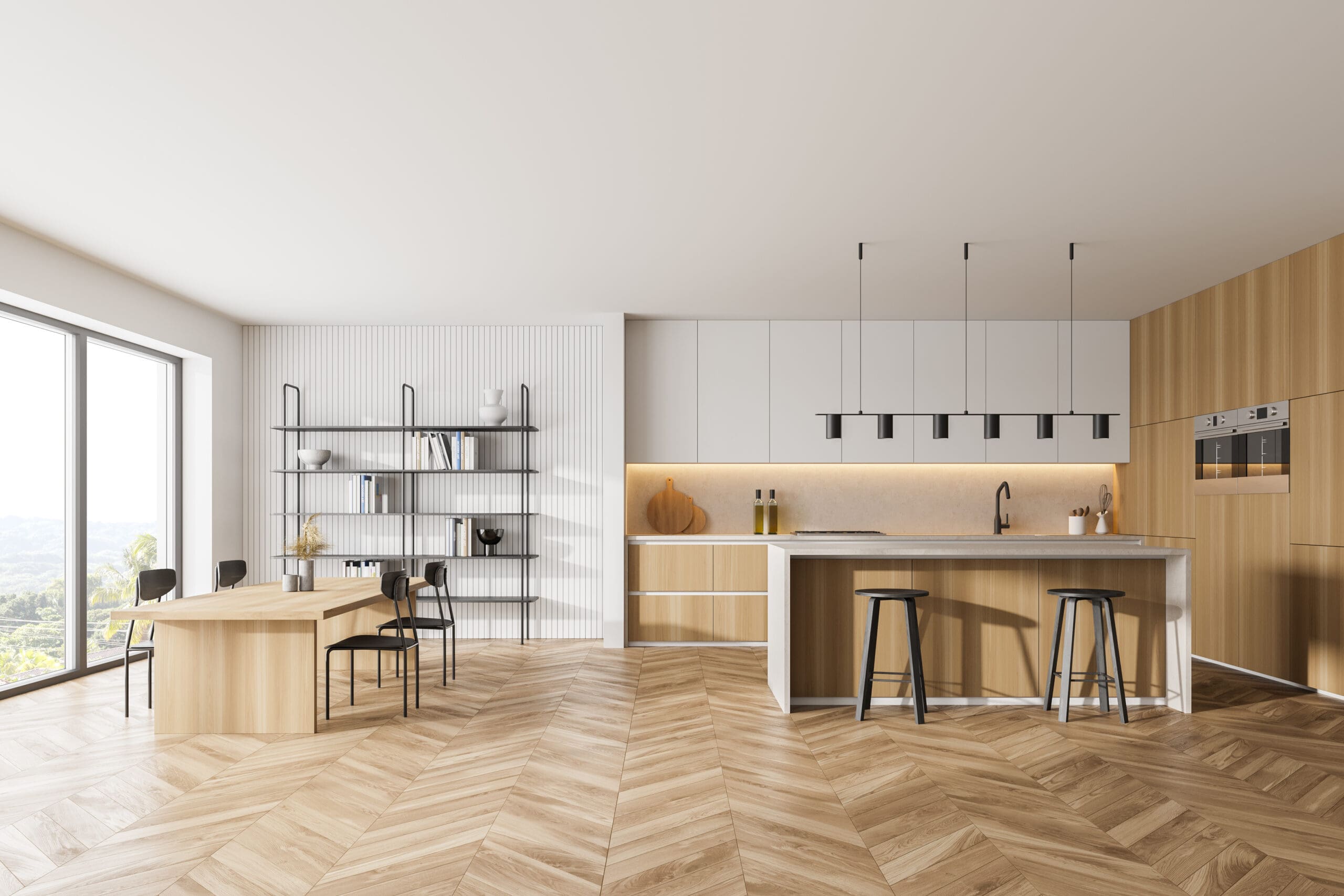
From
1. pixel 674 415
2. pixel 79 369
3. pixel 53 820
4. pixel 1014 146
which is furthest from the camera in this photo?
pixel 674 415

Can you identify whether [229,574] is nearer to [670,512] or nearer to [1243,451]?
[670,512]

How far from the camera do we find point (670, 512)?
7.89 m

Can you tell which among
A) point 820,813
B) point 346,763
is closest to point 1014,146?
point 820,813

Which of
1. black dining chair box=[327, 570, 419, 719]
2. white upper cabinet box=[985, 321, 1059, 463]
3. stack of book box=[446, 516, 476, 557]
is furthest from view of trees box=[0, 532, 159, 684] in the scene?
white upper cabinet box=[985, 321, 1059, 463]

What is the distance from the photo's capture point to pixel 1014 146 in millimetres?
3852

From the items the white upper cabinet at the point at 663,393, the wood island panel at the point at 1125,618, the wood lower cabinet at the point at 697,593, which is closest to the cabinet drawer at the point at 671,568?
the wood lower cabinet at the point at 697,593

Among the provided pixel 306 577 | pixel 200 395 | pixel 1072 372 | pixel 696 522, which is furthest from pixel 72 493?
pixel 1072 372

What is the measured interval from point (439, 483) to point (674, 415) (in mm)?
2136

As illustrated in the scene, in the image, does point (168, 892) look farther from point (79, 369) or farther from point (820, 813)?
point (79, 369)

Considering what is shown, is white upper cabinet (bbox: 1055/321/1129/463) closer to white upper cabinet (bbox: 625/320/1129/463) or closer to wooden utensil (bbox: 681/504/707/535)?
white upper cabinet (bbox: 625/320/1129/463)

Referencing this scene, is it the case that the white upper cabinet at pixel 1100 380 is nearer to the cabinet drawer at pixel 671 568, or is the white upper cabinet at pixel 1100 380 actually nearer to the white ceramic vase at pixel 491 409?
the cabinet drawer at pixel 671 568

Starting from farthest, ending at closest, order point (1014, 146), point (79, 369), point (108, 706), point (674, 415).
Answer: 1. point (674, 415)
2. point (79, 369)
3. point (108, 706)
4. point (1014, 146)

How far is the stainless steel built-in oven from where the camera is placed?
5.66 metres

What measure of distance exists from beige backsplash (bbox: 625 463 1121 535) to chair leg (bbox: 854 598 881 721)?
3070 mm
